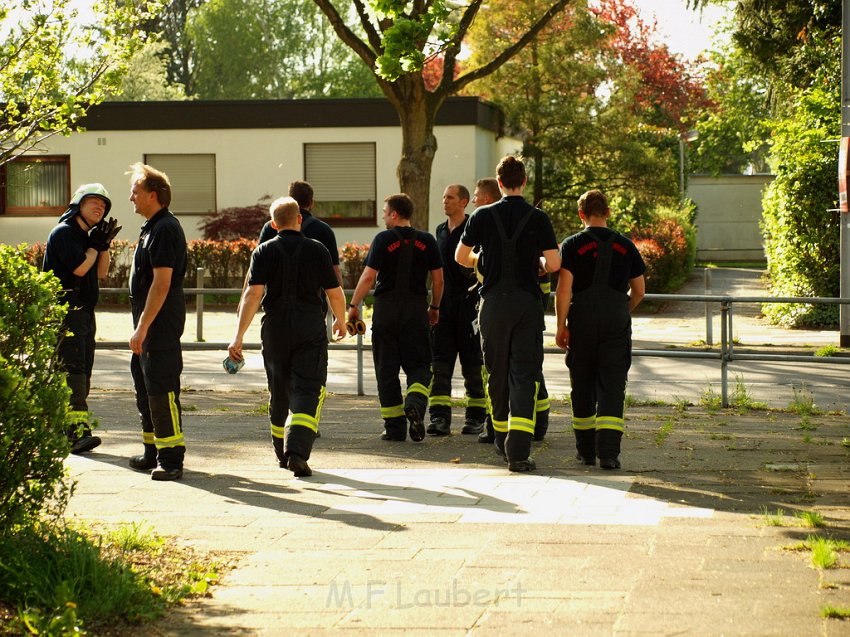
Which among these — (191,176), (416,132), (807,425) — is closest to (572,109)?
(191,176)

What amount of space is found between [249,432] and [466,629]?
5.58m

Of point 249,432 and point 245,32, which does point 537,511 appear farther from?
point 245,32

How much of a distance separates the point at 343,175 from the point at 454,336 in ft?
65.9

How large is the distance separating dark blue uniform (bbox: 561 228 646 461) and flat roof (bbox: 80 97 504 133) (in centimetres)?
2102

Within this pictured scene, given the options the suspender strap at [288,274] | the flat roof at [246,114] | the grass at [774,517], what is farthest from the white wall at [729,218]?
the grass at [774,517]

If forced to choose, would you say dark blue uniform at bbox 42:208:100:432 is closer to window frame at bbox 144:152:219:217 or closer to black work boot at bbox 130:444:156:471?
black work boot at bbox 130:444:156:471

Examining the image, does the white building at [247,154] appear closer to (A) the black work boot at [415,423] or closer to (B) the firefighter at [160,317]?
(A) the black work boot at [415,423]

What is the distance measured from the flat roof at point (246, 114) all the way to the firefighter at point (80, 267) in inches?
794

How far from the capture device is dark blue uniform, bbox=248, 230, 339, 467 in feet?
25.8

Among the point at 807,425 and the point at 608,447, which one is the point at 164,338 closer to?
the point at 608,447

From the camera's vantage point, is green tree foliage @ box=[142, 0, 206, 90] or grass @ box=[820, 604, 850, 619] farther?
green tree foliage @ box=[142, 0, 206, 90]

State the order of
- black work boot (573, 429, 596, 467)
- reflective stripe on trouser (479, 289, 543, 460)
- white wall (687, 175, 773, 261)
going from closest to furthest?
reflective stripe on trouser (479, 289, 543, 460) < black work boot (573, 429, 596, 467) < white wall (687, 175, 773, 261)

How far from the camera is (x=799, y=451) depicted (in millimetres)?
8664

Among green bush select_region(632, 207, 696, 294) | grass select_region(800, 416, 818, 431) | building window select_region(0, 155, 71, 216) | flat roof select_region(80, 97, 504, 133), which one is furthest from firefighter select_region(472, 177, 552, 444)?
building window select_region(0, 155, 71, 216)
